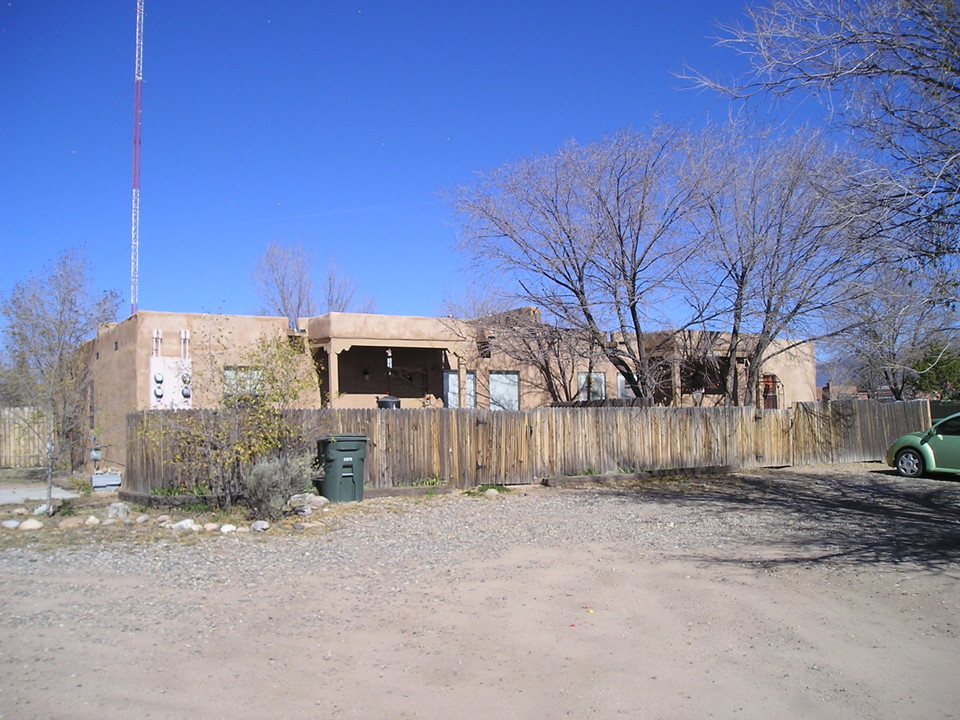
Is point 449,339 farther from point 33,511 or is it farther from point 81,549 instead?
point 81,549

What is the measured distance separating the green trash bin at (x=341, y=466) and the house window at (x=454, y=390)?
330 inches

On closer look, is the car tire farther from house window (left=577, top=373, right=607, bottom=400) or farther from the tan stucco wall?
the tan stucco wall

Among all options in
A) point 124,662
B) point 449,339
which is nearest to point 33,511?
point 124,662

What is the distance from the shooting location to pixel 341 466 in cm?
1301

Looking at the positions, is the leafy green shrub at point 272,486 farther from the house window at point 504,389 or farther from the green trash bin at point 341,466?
the house window at point 504,389

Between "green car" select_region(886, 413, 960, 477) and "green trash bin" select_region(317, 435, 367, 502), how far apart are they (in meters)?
11.6

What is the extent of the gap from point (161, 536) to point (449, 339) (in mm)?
11240

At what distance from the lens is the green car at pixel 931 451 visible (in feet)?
53.1

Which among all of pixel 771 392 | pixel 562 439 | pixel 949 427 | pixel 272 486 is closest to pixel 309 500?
pixel 272 486

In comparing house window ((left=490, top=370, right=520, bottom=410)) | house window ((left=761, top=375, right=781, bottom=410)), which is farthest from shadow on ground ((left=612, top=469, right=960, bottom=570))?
house window ((left=761, top=375, right=781, bottom=410))

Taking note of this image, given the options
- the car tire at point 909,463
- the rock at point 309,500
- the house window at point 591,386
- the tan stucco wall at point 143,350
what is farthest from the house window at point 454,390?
the car tire at point 909,463

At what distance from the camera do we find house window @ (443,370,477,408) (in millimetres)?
21438

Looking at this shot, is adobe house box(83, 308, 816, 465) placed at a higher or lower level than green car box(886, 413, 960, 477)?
higher

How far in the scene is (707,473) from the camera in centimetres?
1762
